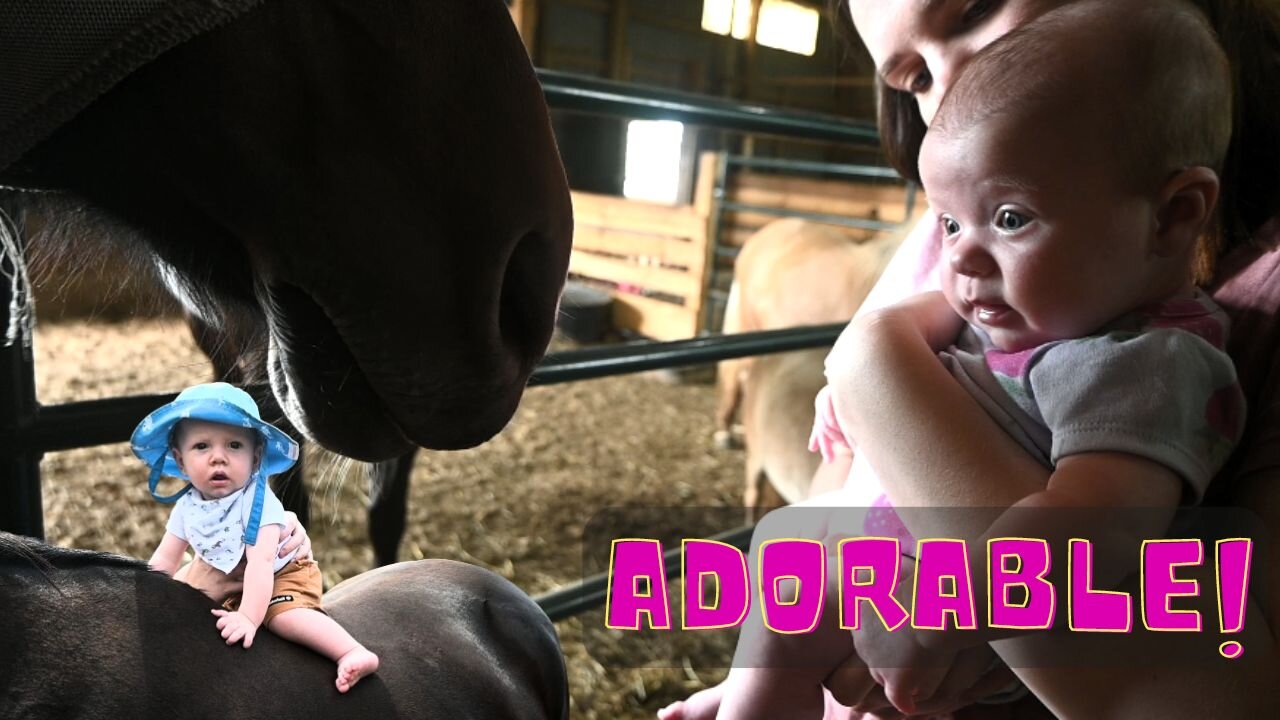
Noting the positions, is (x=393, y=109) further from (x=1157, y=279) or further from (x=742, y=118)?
(x=742, y=118)

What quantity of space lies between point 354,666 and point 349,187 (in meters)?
0.21

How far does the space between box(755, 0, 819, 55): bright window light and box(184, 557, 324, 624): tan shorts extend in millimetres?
3417

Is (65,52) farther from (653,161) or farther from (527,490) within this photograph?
(653,161)

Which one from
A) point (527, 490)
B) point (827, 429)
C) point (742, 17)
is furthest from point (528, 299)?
point (742, 17)

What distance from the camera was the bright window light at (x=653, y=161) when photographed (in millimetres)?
5078

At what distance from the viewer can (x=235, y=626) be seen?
0.32 m

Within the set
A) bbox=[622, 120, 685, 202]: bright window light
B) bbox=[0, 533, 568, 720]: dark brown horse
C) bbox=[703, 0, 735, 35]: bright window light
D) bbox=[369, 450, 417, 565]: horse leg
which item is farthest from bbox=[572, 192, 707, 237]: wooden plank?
bbox=[0, 533, 568, 720]: dark brown horse

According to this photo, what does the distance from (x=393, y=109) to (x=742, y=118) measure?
75cm

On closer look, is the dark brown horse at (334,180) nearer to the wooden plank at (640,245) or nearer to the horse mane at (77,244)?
the horse mane at (77,244)

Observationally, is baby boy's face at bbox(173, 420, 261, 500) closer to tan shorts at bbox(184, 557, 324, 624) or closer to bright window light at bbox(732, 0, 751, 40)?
tan shorts at bbox(184, 557, 324, 624)

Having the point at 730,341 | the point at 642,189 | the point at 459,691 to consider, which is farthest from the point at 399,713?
the point at 642,189

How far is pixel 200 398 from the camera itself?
29 centimetres

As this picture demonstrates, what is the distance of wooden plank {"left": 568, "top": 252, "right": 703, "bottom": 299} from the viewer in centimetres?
380

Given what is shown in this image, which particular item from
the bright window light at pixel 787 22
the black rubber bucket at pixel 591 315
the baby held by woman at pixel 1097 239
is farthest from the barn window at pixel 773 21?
the baby held by woman at pixel 1097 239
